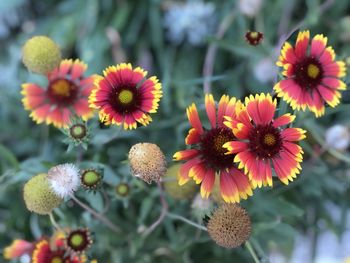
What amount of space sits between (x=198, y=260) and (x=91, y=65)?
2.49ft

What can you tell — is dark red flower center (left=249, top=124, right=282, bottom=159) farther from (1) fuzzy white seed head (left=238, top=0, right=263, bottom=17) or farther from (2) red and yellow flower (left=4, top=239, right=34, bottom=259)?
(1) fuzzy white seed head (left=238, top=0, right=263, bottom=17)

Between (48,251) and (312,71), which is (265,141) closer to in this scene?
(312,71)

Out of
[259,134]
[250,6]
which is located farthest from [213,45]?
[259,134]

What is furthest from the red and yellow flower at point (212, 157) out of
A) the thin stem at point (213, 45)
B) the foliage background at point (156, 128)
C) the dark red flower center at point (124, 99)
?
the thin stem at point (213, 45)

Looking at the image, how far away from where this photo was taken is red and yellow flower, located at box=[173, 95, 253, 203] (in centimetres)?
95

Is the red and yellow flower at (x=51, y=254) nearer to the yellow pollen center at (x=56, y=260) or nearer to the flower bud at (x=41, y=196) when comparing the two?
the yellow pollen center at (x=56, y=260)

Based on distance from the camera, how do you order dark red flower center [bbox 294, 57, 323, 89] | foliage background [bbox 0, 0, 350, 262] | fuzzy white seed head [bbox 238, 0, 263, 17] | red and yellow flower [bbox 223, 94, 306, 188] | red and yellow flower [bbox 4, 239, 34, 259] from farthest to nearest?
1. fuzzy white seed head [bbox 238, 0, 263, 17]
2. foliage background [bbox 0, 0, 350, 262]
3. red and yellow flower [bbox 4, 239, 34, 259]
4. dark red flower center [bbox 294, 57, 323, 89]
5. red and yellow flower [bbox 223, 94, 306, 188]

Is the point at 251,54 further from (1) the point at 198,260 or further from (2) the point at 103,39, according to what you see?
(1) the point at 198,260

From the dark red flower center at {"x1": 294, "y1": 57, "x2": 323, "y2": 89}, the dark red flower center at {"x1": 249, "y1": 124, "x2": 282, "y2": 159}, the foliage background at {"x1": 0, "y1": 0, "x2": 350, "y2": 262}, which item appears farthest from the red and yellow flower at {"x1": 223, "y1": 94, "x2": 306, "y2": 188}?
the foliage background at {"x1": 0, "y1": 0, "x2": 350, "y2": 262}

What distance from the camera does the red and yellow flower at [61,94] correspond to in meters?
1.22

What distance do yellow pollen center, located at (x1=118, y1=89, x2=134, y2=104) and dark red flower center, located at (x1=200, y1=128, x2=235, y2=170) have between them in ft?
0.55

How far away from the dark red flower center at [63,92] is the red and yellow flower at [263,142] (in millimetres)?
491

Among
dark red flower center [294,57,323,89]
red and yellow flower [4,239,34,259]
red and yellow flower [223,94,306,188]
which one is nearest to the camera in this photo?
red and yellow flower [223,94,306,188]

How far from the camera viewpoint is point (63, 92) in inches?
50.0
